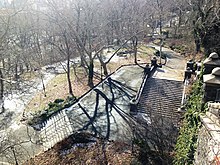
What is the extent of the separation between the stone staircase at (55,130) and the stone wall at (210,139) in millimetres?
10171

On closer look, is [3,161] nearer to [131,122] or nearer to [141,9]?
[131,122]

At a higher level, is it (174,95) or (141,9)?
(141,9)

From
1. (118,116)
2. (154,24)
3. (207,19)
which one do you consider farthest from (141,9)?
(118,116)

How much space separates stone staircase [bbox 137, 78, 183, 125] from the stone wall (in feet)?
28.5

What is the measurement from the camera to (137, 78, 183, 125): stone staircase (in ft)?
56.0

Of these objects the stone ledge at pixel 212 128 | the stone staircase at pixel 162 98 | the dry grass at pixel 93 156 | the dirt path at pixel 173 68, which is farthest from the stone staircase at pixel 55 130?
the stone ledge at pixel 212 128

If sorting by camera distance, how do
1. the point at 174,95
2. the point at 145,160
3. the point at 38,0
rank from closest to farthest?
the point at 145,160 < the point at 174,95 < the point at 38,0

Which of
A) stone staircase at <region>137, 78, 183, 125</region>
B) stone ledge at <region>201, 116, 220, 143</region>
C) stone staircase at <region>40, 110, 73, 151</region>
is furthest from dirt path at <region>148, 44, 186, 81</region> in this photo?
stone ledge at <region>201, 116, 220, 143</region>

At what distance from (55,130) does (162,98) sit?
832 cm

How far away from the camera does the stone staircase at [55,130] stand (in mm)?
15637

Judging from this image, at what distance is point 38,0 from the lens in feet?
77.3

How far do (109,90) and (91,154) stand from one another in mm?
9031

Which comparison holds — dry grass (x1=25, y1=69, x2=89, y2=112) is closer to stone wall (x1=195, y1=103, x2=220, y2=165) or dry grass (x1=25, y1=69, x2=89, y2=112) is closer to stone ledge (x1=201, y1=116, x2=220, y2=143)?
stone wall (x1=195, y1=103, x2=220, y2=165)

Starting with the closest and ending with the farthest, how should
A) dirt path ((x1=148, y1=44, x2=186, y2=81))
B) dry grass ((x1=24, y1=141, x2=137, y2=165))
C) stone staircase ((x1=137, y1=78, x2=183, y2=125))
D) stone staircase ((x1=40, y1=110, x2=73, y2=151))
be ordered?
dry grass ((x1=24, y1=141, x2=137, y2=165)), stone staircase ((x1=40, y1=110, x2=73, y2=151)), stone staircase ((x1=137, y1=78, x2=183, y2=125)), dirt path ((x1=148, y1=44, x2=186, y2=81))
